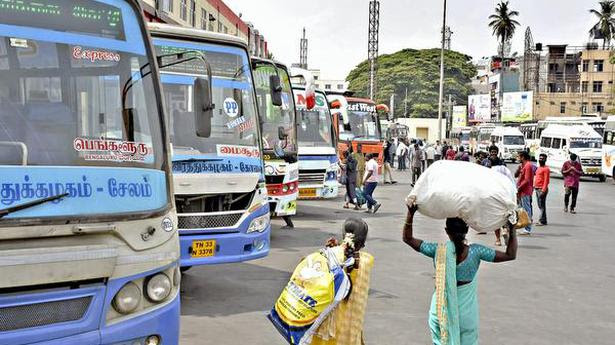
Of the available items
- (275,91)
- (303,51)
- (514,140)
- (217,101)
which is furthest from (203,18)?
(303,51)

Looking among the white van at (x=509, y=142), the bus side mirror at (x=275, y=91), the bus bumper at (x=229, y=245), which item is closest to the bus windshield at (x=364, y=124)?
the bus side mirror at (x=275, y=91)

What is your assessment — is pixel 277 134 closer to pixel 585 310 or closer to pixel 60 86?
pixel 585 310

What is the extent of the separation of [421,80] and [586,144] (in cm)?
5768

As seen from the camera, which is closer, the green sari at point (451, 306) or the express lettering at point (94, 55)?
the green sari at point (451, 306)

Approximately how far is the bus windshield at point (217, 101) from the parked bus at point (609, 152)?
2641 centimetres

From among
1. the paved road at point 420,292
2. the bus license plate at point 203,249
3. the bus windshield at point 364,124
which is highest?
the bus windshield at point 364,124

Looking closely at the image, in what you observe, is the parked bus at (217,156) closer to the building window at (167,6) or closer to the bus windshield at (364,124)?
the bus windshield at (364,124)

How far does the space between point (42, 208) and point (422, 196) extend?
2251 millimetres

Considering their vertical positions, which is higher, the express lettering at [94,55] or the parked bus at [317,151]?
the express lettering at [94,55]

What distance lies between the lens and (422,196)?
4477mm

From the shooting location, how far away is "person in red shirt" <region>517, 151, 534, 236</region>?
46.2ft

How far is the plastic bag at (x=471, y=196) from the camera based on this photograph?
4.32 metres

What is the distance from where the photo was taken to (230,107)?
28.7 feet

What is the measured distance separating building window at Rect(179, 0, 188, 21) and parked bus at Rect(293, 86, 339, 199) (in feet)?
70.3
